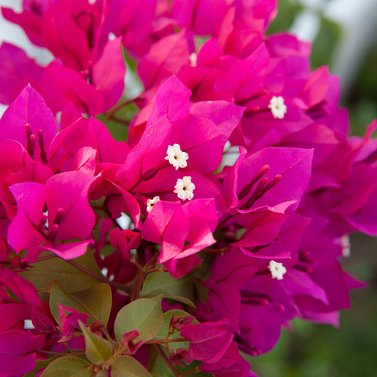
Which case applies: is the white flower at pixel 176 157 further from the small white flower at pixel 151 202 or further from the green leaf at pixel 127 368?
the green leaf at pixel 127 368

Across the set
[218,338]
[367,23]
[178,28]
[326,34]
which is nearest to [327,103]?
[178,28]

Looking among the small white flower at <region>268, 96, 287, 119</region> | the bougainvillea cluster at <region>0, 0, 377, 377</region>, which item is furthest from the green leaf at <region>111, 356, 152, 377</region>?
the small white flower at <region>268, 96, 287, 119</region>

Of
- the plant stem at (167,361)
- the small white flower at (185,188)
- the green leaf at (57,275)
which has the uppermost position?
the small white flower at (185,188)

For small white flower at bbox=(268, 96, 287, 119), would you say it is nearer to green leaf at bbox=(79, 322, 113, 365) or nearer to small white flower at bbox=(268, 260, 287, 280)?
small white flower at bbox=(268, 260, 287, 280)

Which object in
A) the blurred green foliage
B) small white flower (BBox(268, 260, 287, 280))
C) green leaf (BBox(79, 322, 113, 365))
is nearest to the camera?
green leaf (BBox(79, 322, 113, 365))

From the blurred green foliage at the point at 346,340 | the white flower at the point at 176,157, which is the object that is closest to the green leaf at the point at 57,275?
the white flower at the point at 176,157

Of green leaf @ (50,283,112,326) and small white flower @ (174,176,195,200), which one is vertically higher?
small white flower @ (174,176,195,200)

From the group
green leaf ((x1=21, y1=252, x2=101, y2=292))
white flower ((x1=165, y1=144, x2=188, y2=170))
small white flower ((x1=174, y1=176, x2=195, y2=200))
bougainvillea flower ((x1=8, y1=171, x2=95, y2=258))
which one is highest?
white flower ((x1=165, y1=144, x2=188, y2=170))

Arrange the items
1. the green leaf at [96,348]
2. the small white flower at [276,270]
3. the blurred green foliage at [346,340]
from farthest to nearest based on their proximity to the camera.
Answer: the blurred green foliage at [346,340]
the small white flower at [276,270]
the green leaf at [96,348]
